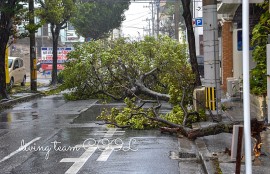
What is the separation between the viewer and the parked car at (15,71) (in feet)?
102

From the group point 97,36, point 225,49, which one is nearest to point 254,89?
point 225,49

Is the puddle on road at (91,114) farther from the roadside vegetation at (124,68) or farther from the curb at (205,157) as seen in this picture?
the curb at (205,157)

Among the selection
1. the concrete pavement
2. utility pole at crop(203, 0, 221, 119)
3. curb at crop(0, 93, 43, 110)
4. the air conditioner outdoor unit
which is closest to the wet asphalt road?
the concrete pavement

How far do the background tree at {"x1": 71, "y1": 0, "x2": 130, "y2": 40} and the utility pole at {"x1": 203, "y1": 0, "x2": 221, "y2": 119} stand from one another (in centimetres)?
4015

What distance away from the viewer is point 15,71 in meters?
31.8

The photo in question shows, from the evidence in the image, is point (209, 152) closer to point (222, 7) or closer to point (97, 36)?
point (222, 7)

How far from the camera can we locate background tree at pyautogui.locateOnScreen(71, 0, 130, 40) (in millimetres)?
54188

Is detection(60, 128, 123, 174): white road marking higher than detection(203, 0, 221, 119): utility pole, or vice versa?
detection(203, 0, 221, 119): utility pole

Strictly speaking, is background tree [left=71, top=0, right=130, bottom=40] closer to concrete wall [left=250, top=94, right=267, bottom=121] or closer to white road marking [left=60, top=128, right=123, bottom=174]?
concrete wall [left=250, top=94, right=267, bottom=121]

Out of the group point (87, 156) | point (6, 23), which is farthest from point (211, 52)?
point (6, 23)

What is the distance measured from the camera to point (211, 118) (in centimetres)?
1415

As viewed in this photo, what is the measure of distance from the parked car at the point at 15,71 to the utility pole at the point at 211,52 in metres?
18.5

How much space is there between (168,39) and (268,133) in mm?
11996

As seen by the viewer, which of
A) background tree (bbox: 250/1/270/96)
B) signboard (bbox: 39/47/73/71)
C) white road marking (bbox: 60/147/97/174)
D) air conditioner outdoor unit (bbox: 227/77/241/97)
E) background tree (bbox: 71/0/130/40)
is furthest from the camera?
background tree (bbox: 71/0/130/40)
